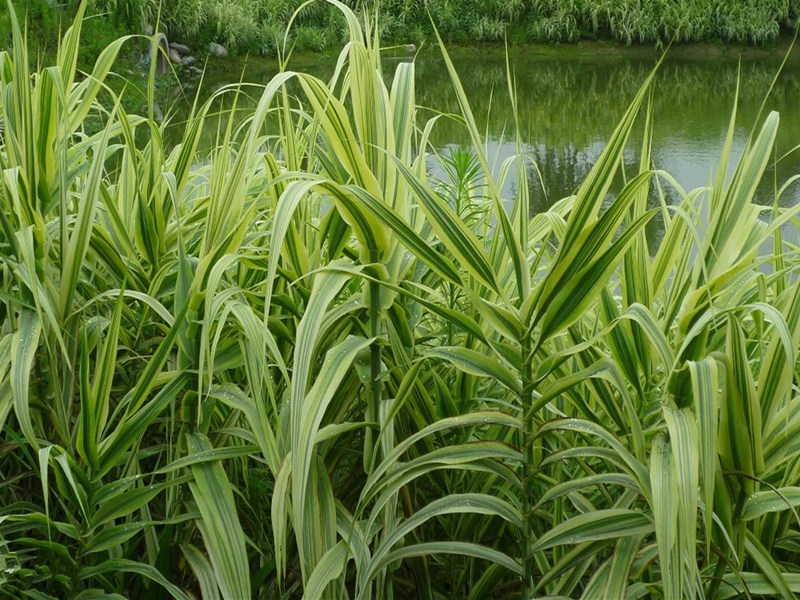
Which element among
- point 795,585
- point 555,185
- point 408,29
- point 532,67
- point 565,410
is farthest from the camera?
point 408,29

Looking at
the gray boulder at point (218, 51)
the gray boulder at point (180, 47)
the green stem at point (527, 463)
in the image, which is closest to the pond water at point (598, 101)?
the gray boulder at point (218, 51)

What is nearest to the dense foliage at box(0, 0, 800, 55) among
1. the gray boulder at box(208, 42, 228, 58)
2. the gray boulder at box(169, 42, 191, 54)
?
the gray boulder at box(208, 42, 228, 58)

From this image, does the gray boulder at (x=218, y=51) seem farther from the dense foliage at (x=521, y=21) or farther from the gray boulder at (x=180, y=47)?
the gray boulder at (x=180, y=47)

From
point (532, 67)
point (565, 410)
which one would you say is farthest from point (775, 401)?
point (532, 67)

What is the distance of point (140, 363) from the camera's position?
126 centimetres

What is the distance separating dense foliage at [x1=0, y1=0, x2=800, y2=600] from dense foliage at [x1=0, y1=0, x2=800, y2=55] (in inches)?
417

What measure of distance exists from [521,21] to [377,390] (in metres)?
13.1

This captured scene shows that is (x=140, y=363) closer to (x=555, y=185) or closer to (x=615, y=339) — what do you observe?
(x=615, y=339)

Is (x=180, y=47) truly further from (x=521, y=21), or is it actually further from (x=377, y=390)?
(x=377, y=390)

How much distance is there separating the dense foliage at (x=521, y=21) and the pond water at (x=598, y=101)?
261 mm

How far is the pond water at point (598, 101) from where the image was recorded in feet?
23.2

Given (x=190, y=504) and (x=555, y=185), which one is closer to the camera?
(x=190, y=504)

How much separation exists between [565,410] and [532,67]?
37.7 feet

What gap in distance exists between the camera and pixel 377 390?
1029mm
